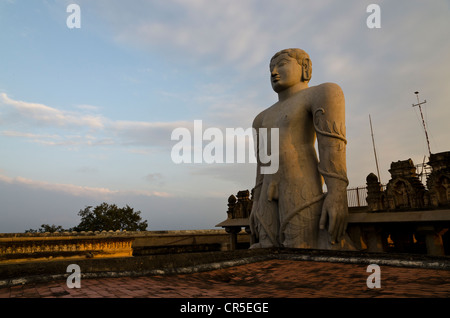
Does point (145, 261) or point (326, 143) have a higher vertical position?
point (326, 143)

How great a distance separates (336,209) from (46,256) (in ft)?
29.4

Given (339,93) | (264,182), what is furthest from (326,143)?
(264,182)

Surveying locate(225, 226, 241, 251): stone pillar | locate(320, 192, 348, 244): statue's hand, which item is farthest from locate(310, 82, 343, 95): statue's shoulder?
locate(225, 226, 241, 251): stone pillar

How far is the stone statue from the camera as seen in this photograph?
627 centimetres

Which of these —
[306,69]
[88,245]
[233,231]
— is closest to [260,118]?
[306,69]

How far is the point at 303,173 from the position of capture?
6.68 m

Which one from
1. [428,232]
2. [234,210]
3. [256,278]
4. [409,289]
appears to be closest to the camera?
[409,289]

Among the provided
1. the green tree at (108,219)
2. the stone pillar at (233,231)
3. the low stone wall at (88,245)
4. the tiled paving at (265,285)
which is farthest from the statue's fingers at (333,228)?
the green tree at (108,219)

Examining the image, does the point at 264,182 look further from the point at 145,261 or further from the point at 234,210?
the point at 145,261

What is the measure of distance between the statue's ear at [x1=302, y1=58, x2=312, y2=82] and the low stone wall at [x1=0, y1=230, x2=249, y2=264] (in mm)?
→ 7411

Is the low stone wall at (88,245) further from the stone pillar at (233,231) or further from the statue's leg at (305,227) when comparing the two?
the statue's leg at (305,227)

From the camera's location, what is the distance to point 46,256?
9711 mm

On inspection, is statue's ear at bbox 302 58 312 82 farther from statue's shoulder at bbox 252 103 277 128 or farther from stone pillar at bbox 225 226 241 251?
stone pillar at bbox 225 226 241 251

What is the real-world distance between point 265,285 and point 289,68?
570cm
